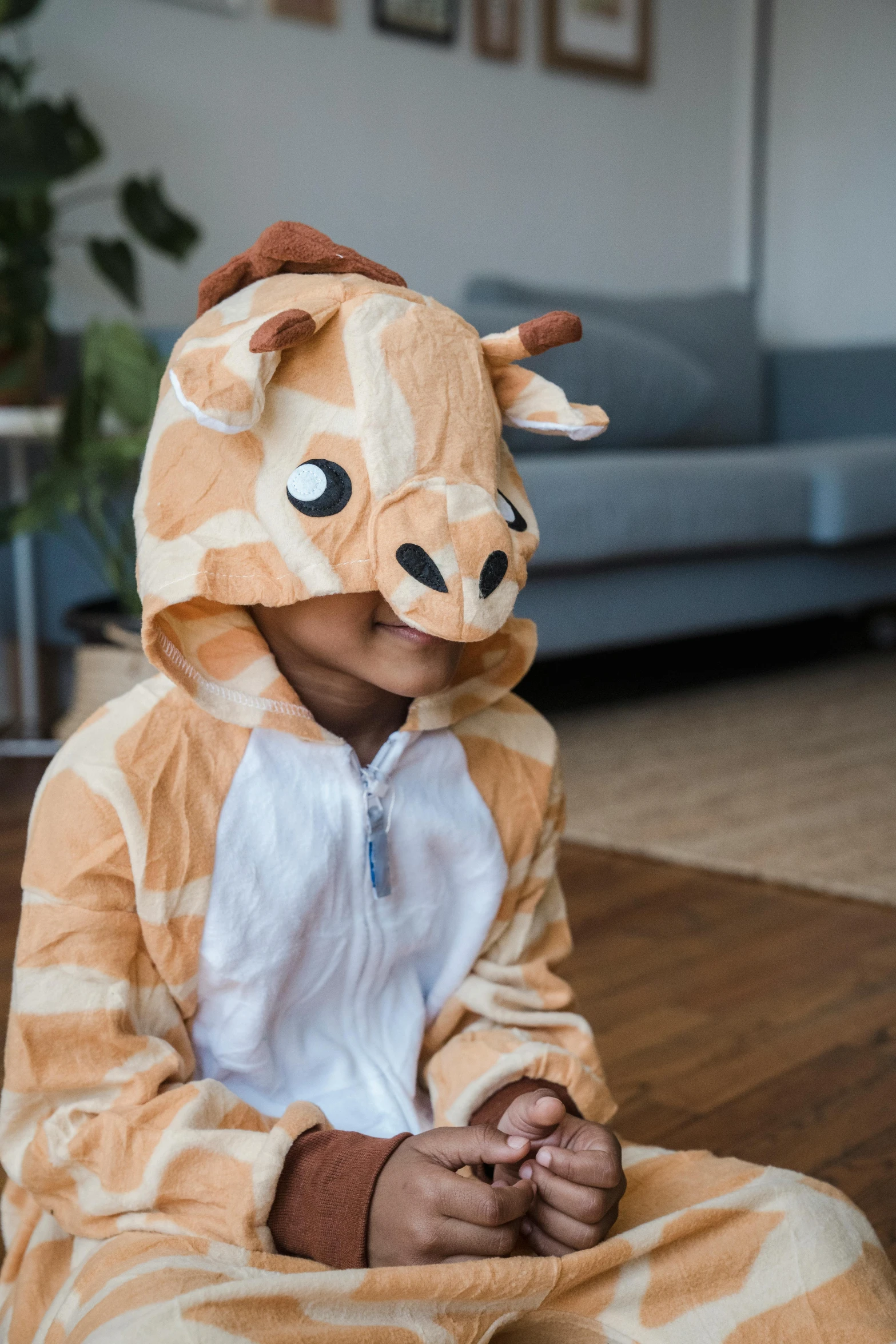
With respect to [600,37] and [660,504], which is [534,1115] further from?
[600,37]

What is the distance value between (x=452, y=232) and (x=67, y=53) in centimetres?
102

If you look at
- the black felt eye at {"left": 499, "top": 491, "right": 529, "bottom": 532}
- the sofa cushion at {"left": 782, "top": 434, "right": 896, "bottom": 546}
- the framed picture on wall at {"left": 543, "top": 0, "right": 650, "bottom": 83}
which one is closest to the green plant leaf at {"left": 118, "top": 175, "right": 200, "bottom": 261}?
the sofa cushion at {"left": 782, "top": 434, "right": 896, "bottom": 546}

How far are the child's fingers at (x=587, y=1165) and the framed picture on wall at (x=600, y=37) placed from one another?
3209 millimetres

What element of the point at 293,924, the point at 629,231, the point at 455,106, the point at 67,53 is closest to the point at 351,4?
the point at 455,106

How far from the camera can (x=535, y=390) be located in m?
0.69

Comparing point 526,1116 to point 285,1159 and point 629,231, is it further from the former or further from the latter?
point 629,231

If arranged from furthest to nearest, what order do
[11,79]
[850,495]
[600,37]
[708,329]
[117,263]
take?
[600,37]
[708,329]
[850,495]
[117,263]
[11,79]

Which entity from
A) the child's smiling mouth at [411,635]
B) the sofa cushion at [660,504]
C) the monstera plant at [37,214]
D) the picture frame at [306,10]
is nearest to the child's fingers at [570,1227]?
the child's smiling mouth at [411,635]

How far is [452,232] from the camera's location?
10.6ft

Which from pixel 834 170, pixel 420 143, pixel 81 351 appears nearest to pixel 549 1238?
pixel 81 351

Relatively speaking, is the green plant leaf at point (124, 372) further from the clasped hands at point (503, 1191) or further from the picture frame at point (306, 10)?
the clasped hands at point (503, 1191)

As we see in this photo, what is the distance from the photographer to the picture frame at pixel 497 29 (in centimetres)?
319

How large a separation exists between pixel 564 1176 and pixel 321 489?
31 cm

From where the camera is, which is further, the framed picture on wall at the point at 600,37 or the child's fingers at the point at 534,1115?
the framed picture on wall at the point at 600,37
